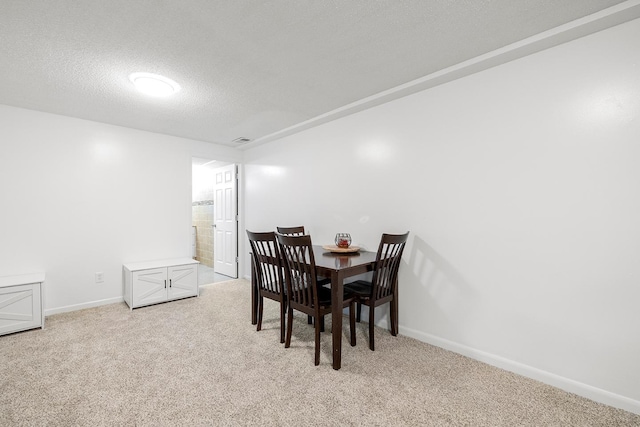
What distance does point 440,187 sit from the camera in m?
2.42

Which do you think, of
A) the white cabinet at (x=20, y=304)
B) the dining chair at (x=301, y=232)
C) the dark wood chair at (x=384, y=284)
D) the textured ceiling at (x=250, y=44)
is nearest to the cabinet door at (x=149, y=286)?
the white cabinet at (x=20, y=304)

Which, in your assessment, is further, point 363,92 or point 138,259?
point 138,259

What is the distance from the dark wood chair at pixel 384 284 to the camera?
7.38ft

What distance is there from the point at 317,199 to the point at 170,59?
6.79 feet

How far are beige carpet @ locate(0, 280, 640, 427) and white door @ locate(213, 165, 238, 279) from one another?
7.41 feet

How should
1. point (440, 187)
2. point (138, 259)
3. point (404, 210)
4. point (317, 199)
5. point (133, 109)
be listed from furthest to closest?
1. point (138, 259)
2. point (317, 199)
3. point (133, 109)
4. point (404, 210)
5. point (440, 187)

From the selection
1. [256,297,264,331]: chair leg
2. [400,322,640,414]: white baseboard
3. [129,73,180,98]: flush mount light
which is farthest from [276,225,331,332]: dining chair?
[129,73,180,98]: flush mount light

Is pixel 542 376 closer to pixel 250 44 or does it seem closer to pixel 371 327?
pixel 371 327

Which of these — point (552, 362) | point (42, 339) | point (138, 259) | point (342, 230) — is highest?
point (342, 230)

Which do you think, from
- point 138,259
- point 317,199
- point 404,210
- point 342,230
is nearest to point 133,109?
point 138,259

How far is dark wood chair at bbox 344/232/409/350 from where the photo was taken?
2248 mm

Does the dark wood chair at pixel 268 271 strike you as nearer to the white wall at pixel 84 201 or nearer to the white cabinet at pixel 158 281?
the white cabinet at pixel 158 281

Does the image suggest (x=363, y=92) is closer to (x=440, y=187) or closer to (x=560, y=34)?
(x=440, y=187)

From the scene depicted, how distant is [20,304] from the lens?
2.65 meters
